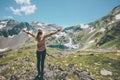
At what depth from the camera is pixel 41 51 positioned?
1900 centimetres

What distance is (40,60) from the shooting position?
19.6m

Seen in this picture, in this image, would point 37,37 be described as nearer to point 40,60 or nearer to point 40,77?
point 40,60

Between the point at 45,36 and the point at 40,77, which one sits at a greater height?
the point at 45,36

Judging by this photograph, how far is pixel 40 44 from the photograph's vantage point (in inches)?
746

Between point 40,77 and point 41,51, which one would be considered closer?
point 41,51

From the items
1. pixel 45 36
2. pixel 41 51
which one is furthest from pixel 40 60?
pixel 45 36

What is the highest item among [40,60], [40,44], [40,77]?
[40,44]

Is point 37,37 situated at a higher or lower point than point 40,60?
higher

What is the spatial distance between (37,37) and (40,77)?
169 inches

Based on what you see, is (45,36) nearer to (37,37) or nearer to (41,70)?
(37,37)

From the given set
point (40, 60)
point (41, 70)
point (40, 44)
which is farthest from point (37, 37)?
point (41, 70)

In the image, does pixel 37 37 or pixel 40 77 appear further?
pixel 40 77

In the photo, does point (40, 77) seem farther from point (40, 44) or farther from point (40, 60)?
point (40, 44)

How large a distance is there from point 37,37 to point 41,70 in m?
3.38
